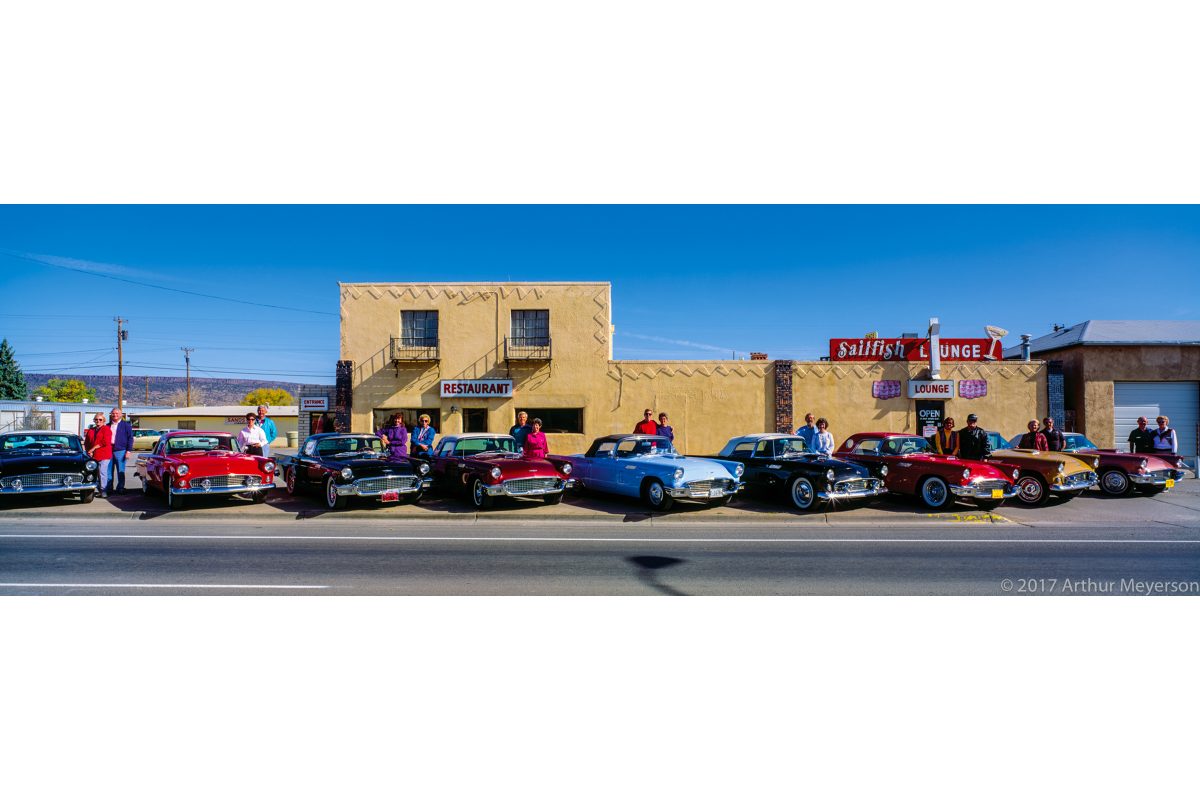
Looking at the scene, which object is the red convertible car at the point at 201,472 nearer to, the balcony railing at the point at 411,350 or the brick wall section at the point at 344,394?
the brick wall section at the point at 344,394

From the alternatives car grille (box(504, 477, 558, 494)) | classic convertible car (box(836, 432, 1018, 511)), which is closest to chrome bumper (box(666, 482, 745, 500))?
car grille (box(504, 477, 558, 494))

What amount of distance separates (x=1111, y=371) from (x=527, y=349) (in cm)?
1945

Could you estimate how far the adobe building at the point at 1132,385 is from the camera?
21.3m

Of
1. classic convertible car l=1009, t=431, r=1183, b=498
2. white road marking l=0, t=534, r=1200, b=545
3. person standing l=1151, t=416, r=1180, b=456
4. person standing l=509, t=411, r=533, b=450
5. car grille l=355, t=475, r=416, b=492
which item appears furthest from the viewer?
person standing l=1151, t=416, r=1180, b=456

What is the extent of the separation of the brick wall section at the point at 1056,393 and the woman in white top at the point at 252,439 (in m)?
23.9

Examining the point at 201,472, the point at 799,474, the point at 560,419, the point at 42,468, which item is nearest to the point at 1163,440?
the point at 799,474

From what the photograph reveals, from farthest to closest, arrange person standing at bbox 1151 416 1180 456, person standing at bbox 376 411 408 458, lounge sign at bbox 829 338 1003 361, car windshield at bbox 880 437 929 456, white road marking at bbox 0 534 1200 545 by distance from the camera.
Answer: lounge sign at bbox 829 338 1003 361 → person standing at bbox 1151 416 1180 456 → person standing at bbox 376 411 408 458 → car windshield at bbox 880 437 929 456 → white road marking at bbox 0 534 1200 545

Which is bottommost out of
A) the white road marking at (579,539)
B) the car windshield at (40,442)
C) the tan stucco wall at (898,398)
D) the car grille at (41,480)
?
the white road marking at (579,539)

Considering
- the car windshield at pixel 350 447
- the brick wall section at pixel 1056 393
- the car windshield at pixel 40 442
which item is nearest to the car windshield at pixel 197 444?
the car windshield at pixel 40 442

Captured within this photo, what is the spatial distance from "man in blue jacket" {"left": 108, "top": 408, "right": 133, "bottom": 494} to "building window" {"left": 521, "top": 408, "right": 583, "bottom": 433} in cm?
1130

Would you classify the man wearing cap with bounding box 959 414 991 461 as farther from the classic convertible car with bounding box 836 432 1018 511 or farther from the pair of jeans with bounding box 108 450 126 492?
the pair of jeans with bounding box 108 450 126 492

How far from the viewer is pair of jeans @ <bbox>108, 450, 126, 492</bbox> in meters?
13.7

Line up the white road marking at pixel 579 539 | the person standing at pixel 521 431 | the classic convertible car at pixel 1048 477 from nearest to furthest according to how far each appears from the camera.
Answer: the white road marking at pixel 579 539, the classic convertible car at pixel 1048 477, the person standing at pixel 521 431

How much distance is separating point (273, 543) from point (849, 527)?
9.03 metres
